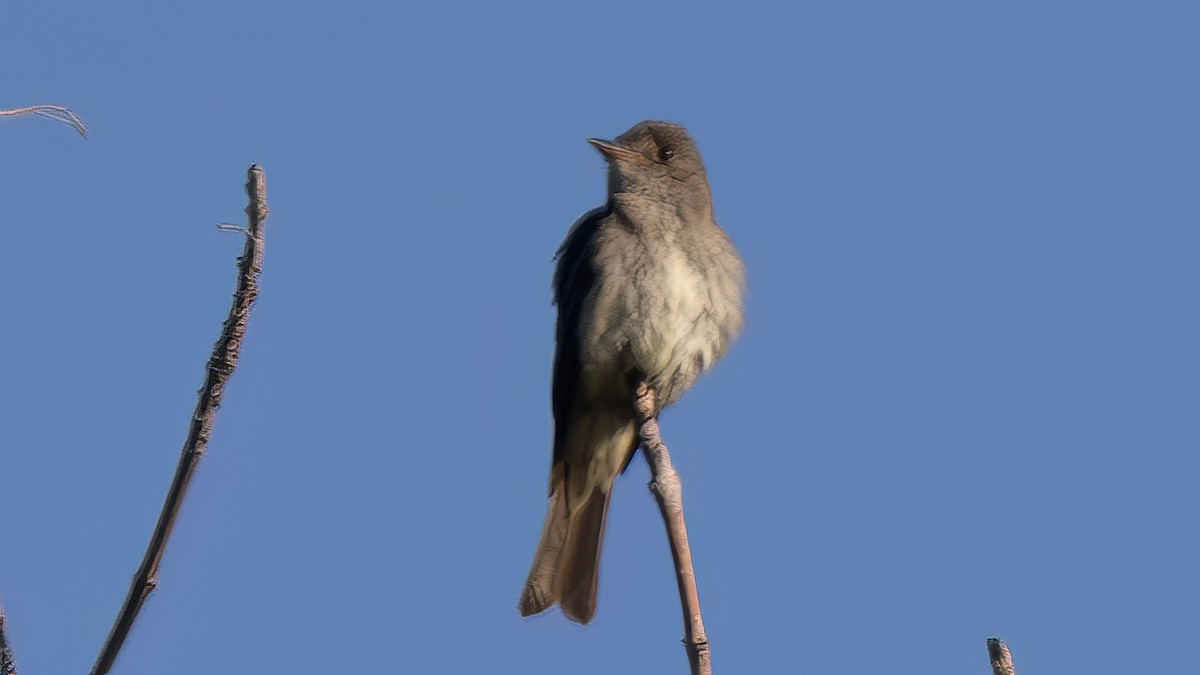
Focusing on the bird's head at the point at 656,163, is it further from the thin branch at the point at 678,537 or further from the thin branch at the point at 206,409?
the thin branch at the point at 206,409

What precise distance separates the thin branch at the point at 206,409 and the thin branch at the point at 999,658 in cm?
143

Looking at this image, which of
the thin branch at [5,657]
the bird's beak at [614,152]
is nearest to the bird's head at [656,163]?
the bird's beak at [614,152]

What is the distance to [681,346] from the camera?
6449 millimetres

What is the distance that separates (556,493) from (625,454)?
38cm

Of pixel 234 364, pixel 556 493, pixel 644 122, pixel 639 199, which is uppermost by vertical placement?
pixel 644 122

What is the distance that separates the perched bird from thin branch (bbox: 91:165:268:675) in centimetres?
399

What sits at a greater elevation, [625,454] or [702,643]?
[625,454]

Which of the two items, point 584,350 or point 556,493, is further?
point 556,493

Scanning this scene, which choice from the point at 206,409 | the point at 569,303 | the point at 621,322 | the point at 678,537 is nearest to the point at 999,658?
the point at 678,537

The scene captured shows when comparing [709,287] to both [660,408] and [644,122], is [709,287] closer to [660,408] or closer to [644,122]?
[660,408]

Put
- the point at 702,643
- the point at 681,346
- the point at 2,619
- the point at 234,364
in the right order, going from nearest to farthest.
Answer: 1. the point at 2,619
2. the point at 234,364
3. the point at 702,643
4. the point at 681,346

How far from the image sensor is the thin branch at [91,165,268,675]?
2195 mm

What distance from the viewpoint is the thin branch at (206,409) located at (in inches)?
86.4

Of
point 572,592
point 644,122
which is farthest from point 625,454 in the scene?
point 644,122
